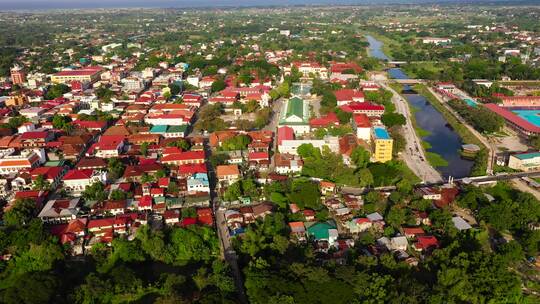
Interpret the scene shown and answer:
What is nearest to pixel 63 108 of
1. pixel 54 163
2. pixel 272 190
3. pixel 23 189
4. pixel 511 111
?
pixel 54 163

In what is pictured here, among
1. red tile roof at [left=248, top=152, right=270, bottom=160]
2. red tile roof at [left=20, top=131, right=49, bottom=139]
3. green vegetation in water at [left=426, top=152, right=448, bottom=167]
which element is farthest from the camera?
red tile roof at [left=20, top=131, right=49, bottom=139]

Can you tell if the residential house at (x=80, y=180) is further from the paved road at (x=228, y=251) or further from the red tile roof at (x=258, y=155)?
the red tile roof at (x=258, y=155)

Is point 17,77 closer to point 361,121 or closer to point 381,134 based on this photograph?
point 361,121

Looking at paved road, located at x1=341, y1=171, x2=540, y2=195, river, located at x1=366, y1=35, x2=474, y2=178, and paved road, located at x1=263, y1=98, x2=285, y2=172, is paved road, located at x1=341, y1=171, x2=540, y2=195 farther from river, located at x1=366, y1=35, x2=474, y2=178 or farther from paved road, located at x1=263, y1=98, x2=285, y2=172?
paved road, located at x1=263, y1=98, x2=285, y2=172

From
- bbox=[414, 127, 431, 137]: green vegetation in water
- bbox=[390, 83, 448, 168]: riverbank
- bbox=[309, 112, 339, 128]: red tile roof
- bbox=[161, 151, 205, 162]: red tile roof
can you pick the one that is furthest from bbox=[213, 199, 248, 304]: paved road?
bbox=[414, 127, 431, 137]: green vegetation in water

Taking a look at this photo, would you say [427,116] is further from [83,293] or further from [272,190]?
[83,293]

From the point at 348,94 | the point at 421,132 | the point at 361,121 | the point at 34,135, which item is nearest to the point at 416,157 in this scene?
the point at 361,121
